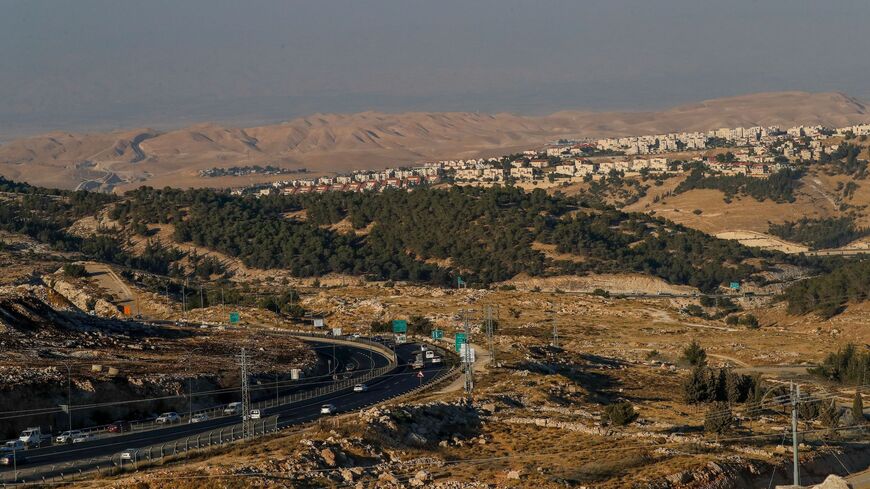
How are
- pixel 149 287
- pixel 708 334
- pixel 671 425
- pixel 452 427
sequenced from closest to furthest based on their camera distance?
1. pixel 452 427
2. pixel 671 425
3. pixel 708 334
4. pixel 149 287

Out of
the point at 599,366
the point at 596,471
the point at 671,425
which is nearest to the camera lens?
the point at 596,471

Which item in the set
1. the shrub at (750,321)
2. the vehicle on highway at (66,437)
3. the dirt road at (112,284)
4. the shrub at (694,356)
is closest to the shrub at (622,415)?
the vehicle on highway at (66,437)

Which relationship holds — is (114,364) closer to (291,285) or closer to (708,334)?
(708,334)

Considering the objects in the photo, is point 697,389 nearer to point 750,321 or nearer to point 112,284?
A: point 750,321

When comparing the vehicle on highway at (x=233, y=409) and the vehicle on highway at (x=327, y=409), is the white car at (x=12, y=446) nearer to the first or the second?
the vehicle on highway at (x=233, y=409)

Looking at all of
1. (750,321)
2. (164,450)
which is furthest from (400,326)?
(164,450)

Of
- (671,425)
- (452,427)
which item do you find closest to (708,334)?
(671,425)
